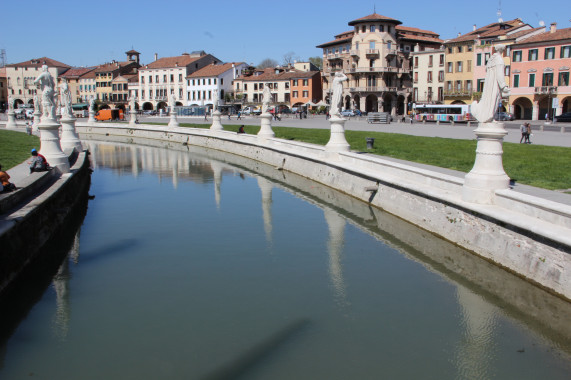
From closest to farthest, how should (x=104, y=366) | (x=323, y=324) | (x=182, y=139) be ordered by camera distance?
(x=104, y=366), (x=323, y=324), (x=182, y=139)

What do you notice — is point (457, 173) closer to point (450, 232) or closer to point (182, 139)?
point (450, 232)

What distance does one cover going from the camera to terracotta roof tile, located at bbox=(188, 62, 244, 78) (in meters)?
96.9

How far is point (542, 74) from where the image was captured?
59188 mm

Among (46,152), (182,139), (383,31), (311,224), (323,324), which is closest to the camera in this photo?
(323,324)

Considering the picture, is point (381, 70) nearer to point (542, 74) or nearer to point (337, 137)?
point (542, 74)

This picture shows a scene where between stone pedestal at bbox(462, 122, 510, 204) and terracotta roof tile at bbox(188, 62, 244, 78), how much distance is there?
292 feet

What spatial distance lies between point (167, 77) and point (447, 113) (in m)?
61.6

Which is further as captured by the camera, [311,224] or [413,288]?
[311,224]

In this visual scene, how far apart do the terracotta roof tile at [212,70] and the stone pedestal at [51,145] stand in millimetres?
81425

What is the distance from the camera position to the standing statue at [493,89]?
1077 cm

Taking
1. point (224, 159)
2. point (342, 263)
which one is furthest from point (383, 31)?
point (342, 263)

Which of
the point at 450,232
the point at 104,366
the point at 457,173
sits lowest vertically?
the point at 104,366

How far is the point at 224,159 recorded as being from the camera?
31.1 m

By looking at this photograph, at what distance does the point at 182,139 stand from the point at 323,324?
113ft
